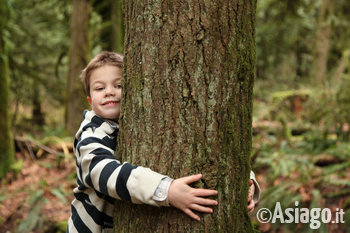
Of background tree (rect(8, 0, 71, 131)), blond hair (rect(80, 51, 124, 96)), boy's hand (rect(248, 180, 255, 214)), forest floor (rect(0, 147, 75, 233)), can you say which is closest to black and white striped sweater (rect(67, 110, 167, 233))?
blond hair (rect(80, 51, 124, 96))

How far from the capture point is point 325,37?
11.4 metres

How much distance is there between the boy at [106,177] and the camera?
183 centimetres

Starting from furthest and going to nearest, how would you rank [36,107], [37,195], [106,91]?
[36,107] < [37,195] < [106,91]

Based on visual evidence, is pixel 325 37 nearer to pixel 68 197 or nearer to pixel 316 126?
pixel 316 126

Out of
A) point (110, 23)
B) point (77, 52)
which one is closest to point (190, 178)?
point (77, 52)

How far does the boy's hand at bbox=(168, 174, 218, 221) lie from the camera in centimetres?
183

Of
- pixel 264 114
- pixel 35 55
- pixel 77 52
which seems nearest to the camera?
pixel 264 114

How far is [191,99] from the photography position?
1900 mm

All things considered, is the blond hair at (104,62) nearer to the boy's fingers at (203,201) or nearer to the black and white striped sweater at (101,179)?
the black and white striped sweater at (101,179)

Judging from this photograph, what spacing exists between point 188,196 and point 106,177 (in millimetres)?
462

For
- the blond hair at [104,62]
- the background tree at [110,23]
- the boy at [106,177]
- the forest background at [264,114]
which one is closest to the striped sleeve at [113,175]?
the boy at [106,177]

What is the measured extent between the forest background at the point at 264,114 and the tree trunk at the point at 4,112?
9 cm

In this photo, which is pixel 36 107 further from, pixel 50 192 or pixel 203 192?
pixel 203 192

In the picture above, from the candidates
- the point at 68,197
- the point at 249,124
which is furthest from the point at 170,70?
the point at 68,197
